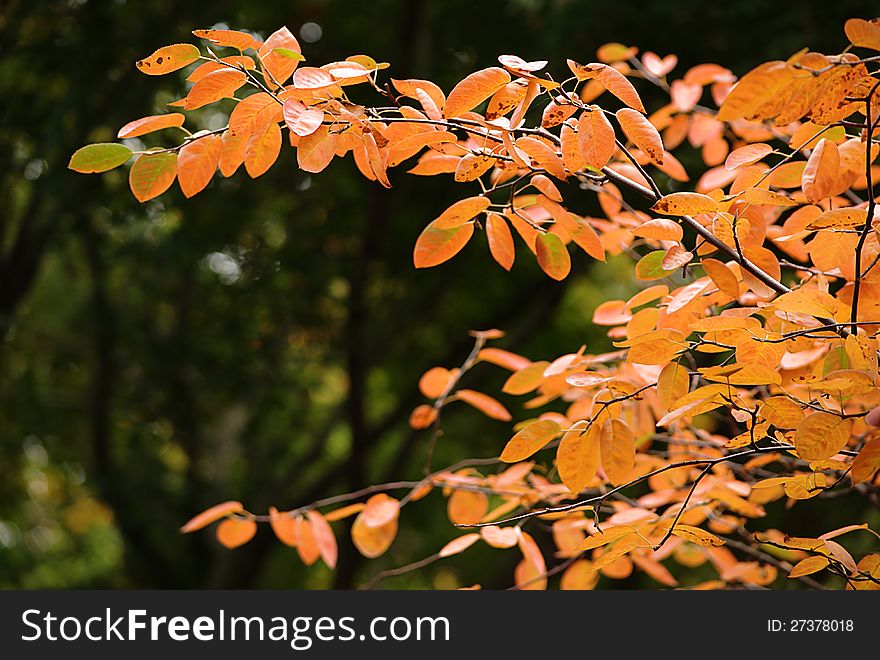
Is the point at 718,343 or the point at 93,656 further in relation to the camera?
the point at 93,656

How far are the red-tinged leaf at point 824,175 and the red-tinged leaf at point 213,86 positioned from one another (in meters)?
0.62

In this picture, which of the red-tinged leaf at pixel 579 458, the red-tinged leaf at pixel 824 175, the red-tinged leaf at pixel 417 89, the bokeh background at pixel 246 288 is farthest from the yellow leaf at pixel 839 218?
the bokeh background at pixel 246 288

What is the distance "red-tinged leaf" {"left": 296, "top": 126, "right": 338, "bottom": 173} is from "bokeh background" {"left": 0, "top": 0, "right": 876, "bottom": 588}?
1741mm

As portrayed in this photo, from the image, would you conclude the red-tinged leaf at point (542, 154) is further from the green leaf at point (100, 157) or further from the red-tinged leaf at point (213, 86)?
the green leaf at point (100, 157)

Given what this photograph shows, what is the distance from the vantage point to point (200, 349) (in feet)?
13.6

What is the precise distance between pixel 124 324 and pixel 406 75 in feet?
7.07

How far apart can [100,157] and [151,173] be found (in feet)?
0.21

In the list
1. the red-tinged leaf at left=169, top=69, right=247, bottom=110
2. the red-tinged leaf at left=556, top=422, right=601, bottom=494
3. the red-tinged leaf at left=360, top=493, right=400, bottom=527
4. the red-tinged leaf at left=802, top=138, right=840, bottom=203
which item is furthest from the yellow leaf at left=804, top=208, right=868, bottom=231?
the red-tinged leaf at left=360, top=493, right=400, bottom=527

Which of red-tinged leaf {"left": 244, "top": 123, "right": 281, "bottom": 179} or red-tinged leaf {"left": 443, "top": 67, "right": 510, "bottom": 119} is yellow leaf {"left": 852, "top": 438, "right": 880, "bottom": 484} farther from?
red-tinged leaf {"left": 244, "top": 123, "right": 281, "bottom": 179}

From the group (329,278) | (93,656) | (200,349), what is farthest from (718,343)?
(200,349)

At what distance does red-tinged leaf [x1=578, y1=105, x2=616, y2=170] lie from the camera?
881mm

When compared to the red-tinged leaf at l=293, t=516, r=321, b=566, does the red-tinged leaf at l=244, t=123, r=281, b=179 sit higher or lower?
higher

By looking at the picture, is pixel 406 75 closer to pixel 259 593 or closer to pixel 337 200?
pixel 337 200

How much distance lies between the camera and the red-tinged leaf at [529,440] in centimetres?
99
